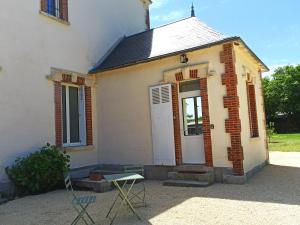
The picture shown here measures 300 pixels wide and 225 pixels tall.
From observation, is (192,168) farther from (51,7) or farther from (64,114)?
(51,7)

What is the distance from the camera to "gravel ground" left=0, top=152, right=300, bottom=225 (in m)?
4.94

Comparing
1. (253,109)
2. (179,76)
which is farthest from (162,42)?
(253,109)

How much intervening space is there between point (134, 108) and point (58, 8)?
12.4 feet

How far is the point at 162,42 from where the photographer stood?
9.70 meters

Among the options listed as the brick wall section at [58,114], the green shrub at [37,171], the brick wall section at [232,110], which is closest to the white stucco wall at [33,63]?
the brick wall section at [58,114]

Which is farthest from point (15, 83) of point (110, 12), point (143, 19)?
point (143, 19)

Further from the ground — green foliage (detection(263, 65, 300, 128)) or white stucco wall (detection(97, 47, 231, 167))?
green foliage (detection(263, 65, 300, 128))

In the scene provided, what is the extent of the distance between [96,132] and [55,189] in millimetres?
2615

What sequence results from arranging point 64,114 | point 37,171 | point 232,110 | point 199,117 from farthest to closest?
point 64,114 < point 199,117 < point 232,110 < point 37,171

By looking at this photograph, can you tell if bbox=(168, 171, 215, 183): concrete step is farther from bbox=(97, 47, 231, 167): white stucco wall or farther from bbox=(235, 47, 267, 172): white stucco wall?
bbox=(235, 47, 267, 172): white stucco wall

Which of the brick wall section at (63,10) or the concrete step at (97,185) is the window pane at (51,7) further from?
the concrete step at (97,185)

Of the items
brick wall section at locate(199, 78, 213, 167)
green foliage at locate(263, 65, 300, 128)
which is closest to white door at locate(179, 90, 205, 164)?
brick wall section at locate(199, 78, 213, 167)

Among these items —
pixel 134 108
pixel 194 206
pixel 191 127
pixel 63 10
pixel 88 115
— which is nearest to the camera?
pixel 194 206

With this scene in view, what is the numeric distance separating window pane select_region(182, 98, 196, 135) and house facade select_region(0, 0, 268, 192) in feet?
0.09
